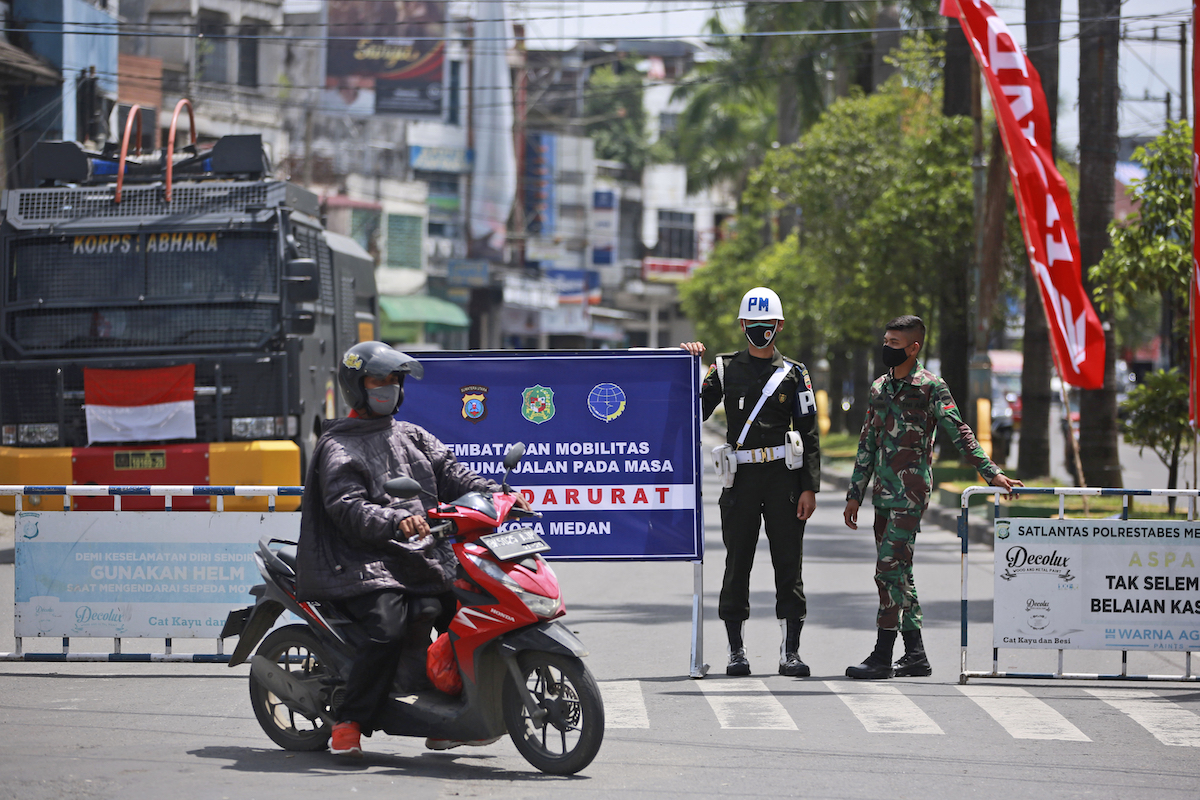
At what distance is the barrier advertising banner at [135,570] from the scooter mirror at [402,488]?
9.57ft

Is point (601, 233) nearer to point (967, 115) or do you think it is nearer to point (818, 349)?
point (818, 349)

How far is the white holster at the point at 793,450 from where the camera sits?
7641 mm

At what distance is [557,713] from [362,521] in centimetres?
107

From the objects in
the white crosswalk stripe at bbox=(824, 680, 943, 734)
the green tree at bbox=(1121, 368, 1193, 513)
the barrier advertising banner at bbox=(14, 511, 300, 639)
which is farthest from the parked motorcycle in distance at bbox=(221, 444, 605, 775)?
the green tree at bbox=(1121, 368, 1193, 513)

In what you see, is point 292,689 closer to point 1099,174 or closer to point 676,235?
point 1099,174

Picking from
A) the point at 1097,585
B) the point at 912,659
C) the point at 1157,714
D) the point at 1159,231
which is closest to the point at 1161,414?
the point at 1159,231

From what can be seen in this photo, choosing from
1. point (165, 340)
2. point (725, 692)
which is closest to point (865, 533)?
point (165, 340)

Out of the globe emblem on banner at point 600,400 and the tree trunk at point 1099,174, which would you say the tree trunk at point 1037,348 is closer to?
the tree trunk at point 1099,174

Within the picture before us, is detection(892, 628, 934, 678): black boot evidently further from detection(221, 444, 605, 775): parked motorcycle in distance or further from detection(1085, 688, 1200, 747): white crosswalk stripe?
detection(221, 444, 605, 775): parked motorcycle in distance

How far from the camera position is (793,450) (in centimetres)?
764

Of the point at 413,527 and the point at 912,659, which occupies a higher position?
the point at 413,527

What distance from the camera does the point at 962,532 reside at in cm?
777

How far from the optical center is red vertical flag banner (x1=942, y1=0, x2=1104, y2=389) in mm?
12648

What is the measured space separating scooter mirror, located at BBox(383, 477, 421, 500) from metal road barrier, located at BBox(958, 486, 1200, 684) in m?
3.70
